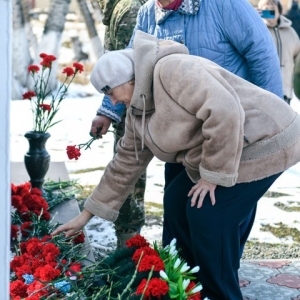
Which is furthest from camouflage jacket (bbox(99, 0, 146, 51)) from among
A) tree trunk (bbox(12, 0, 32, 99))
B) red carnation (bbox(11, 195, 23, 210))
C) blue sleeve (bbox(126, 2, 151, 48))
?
tree trunk (bbox(12, 0, 32, 99))

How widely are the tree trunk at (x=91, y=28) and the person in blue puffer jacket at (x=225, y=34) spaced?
9.25 metres

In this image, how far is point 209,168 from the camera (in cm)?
270

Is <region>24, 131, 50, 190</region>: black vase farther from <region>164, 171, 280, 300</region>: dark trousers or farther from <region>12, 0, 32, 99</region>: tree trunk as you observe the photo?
<region>12, 0, 32, 99</region>: tree trunk

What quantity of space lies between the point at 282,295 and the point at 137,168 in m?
1.12

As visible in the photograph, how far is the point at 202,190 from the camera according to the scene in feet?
9.16

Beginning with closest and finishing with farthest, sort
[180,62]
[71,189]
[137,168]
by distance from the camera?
A: [180,62] → [137,168] → [71,189]

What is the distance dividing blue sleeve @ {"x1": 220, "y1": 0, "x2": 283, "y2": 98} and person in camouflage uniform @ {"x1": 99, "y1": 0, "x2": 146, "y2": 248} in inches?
31.7

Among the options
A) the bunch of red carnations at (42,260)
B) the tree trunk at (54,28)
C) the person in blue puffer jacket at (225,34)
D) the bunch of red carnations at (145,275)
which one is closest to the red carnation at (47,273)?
the bunch of red carnations at (42,260)

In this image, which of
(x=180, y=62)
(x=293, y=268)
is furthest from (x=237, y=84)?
(x=293, y=268)

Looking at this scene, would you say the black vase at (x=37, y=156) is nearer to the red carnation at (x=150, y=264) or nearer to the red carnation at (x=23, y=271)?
the red carnation at (x=23, y=271)

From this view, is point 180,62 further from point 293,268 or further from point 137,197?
point 293,268

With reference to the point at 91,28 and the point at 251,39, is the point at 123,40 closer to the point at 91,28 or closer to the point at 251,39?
the point at 251,39

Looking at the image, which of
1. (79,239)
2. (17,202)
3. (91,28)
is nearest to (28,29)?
(91,28)

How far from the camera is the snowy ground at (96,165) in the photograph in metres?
4.93
